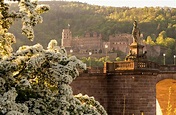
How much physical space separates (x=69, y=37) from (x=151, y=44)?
2413cm

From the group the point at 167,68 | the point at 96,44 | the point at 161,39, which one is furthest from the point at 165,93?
the point at 96,44

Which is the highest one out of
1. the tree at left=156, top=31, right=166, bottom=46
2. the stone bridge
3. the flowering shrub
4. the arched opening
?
the flowering shrub

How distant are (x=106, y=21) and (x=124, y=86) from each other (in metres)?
125

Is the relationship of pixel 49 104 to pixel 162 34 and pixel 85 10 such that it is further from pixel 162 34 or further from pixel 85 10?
pixel 85 10

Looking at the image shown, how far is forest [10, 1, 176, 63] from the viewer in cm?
12400

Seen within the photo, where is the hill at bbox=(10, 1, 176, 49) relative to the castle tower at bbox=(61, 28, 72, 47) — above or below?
above

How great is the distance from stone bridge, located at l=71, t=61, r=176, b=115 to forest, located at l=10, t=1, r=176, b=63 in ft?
286

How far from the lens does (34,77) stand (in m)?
8.23

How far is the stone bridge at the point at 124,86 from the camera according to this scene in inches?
874

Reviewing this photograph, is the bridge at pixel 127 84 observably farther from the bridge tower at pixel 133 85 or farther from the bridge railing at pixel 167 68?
the bridge railing at pixel 167 68

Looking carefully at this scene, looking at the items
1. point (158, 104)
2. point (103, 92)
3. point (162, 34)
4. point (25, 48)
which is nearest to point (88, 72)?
point (103, 92)

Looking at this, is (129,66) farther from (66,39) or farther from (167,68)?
(66,39)

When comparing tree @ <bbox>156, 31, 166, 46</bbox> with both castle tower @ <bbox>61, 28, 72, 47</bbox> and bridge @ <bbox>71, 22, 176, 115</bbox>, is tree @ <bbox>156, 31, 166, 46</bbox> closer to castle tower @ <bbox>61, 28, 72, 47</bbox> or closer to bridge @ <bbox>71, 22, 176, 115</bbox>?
castle tower @ <bbox>61, 28, 72, 47</bbox>

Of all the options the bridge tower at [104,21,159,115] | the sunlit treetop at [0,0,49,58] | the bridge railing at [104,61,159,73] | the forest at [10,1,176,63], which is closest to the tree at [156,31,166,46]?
the forest at [10,1,176,63]
